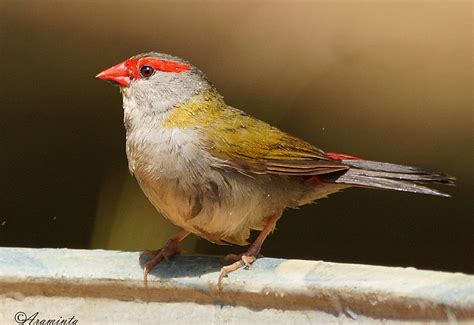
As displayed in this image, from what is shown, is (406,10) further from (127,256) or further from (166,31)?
(127,256)

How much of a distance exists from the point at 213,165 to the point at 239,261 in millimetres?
343

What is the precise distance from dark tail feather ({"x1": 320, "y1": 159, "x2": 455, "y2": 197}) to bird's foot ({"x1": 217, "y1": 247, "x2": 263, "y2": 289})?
445 millimetres

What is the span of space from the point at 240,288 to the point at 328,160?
79 centimetres

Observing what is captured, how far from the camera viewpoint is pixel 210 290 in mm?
3084

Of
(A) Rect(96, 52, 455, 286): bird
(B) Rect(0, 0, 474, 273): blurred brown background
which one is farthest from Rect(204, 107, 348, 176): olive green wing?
(B) Rect(0, 0, 474, 273): blurred brown background

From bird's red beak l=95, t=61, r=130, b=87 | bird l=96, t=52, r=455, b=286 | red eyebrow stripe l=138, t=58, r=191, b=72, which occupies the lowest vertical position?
bird l=96, t=52, r=455, b=286

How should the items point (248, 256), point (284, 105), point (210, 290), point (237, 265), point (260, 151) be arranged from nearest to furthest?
point (210, 290), point (237, 265), point (248, 256), point (260, 151), point (284, 105)

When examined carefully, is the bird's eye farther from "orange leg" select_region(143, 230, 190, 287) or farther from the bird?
"orange leg" select_region(143, 230, 190, 287)

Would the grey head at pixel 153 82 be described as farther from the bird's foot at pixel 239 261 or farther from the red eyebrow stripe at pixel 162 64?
the bird's foot at pixel 239 261

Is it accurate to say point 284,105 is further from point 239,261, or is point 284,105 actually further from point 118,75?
point 239,261

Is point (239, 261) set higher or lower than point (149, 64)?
lower

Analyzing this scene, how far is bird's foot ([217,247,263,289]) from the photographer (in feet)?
10.5

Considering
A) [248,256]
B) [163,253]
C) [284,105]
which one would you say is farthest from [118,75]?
[284,105]

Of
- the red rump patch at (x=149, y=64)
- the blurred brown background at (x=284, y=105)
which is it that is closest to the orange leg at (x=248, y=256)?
the red rump patch at (x=149, y=64)
